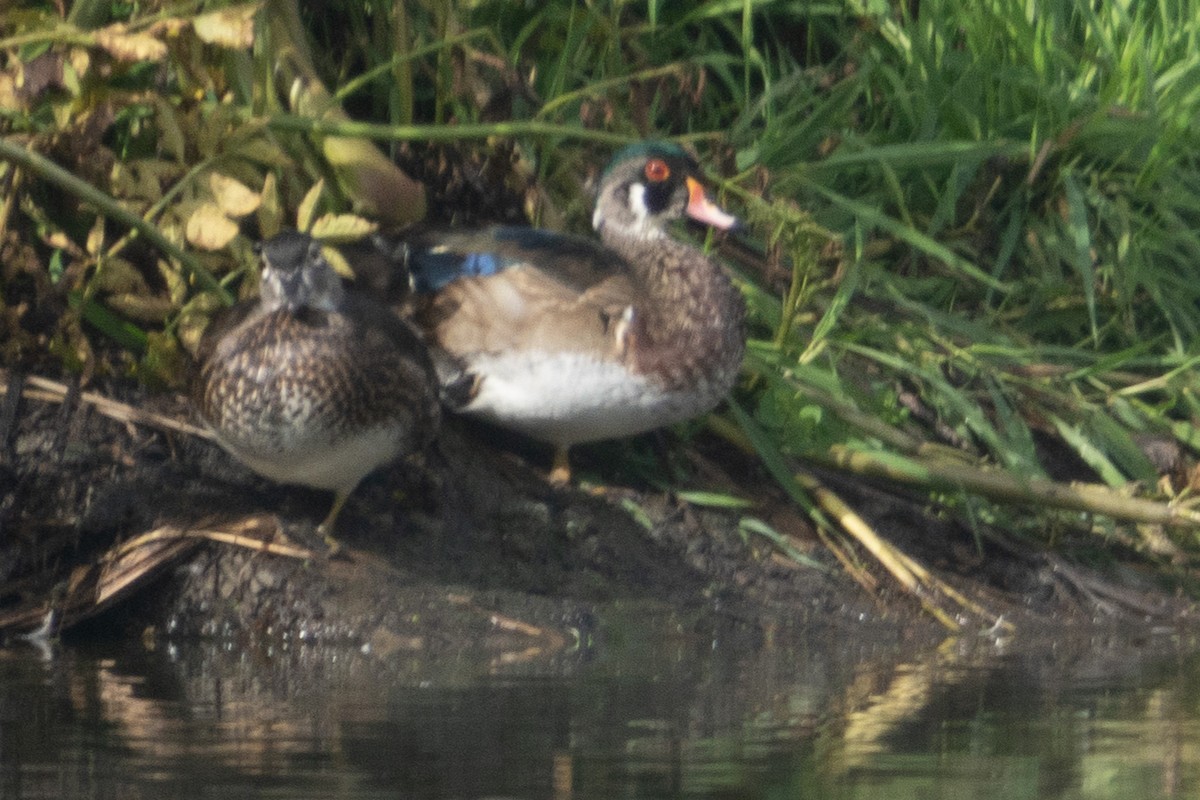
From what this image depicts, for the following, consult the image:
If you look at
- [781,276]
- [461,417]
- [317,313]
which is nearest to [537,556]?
[461,417]

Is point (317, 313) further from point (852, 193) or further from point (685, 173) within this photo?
point (852, 193)

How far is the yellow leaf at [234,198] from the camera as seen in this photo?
5.16m

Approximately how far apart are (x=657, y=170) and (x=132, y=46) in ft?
4.44

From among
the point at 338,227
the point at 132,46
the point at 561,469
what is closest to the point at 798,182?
the point at 561,469

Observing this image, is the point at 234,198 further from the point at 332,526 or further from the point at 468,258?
the point at 332,526

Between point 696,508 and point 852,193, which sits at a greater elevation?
point 852,193

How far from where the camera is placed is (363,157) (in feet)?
18.3

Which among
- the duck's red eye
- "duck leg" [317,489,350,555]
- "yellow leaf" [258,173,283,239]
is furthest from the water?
the duck's red eye

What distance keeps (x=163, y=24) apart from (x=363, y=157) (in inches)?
28.8

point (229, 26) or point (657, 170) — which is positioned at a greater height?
point (229, 26)

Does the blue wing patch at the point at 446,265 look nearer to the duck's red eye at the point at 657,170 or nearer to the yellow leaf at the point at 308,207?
the yellow leaf at the point at 308,207

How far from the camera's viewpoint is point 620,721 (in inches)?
159

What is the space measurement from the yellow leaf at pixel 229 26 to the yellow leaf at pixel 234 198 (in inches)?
15.9

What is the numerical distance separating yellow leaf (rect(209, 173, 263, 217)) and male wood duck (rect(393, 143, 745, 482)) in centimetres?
48
